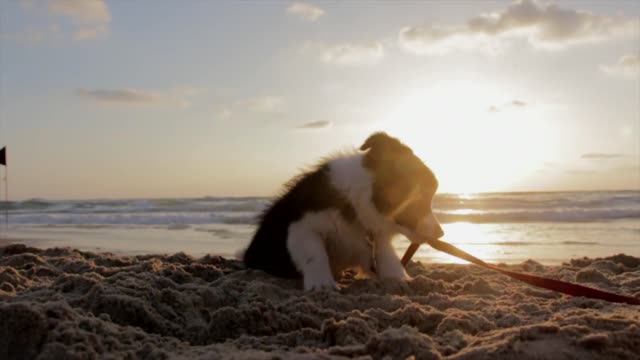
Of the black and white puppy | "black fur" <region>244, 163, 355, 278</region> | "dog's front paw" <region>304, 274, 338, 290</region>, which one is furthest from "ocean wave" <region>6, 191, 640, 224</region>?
"dog's front paw" <region>304, 274, 338, 290</region>

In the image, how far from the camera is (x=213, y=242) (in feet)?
35.1

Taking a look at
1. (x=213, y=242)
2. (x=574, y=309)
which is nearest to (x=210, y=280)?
(x=574, y=309)

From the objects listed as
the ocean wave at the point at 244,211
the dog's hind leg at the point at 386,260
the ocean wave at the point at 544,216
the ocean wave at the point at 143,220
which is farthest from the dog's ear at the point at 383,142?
the ocean wave at the point at 544,216

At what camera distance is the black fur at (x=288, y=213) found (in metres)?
4.74

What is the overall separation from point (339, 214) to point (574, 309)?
182cm

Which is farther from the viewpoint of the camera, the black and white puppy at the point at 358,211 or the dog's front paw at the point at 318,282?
the black and white puppy at the point at 358,211

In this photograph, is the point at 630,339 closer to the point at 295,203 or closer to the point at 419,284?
the point at 419,284

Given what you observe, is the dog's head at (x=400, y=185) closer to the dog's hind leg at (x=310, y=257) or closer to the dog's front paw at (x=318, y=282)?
the dog's hind leg at (x=310, y=257)

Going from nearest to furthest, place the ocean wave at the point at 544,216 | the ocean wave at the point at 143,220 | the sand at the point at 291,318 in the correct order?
the sand at the point at 291,318
the ocean wave at the point at 544,216
the ocean wave at the point at 143,220

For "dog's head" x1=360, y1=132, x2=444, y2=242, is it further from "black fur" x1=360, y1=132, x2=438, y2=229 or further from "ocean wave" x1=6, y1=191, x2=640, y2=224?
"ocean wave" x1=6, y1=191, x2=640, y2=224

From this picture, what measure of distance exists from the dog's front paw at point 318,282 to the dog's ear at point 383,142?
1078mm

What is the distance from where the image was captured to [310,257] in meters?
4.60

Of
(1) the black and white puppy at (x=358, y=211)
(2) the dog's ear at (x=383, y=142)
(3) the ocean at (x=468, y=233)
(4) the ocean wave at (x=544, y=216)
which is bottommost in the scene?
(3) the ocean at (x=468, y=233)

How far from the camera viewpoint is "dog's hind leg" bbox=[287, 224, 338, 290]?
14.7 feet
